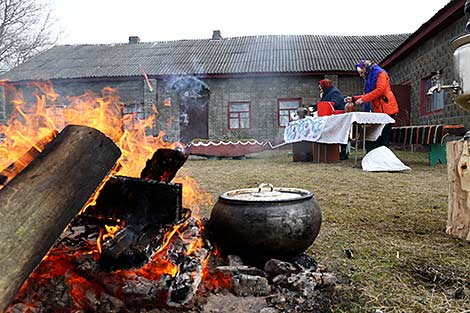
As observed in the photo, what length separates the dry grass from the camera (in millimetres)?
1959

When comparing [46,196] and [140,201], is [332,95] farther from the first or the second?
[46,196]

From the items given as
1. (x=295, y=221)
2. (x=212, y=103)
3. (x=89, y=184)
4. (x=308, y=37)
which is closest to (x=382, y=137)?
(x=295, y=221)

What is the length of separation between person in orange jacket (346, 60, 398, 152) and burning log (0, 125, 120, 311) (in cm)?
704

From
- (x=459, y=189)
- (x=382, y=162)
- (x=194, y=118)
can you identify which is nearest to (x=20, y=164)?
(x=459, y=189)

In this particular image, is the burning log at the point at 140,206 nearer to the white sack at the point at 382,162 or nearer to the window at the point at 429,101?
the white sack at the point at 382,162

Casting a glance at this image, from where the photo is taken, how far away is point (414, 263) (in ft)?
8.10

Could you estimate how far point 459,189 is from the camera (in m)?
2.98

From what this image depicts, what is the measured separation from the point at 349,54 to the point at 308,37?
381 centimetres

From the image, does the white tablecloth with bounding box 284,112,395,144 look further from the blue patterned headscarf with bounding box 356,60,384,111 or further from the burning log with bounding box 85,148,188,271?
the burning log with bounding box 85,148,188,271

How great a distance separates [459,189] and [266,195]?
164 centimetres

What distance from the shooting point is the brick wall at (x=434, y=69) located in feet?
31.7

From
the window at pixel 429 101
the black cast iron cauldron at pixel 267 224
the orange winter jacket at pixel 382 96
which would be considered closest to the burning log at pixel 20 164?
the black cast iron cauldron at pixel 267 224

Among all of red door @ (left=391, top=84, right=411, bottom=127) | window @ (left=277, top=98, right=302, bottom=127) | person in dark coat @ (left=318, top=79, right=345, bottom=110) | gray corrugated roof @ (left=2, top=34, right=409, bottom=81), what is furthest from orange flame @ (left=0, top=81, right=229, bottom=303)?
gray corrugated roof @ (left=2, top=34, right=409, bottom=81)

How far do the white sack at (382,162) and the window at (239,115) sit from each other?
10.8 m
